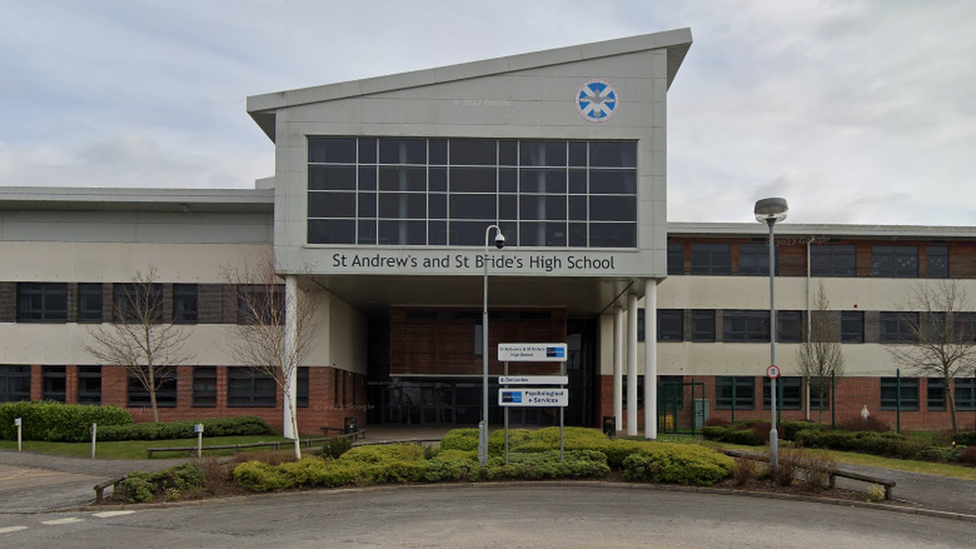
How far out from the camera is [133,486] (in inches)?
716

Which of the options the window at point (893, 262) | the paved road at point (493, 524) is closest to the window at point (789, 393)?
the window at point (893, 262)

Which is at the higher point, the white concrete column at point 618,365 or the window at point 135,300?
the window at point 135,300

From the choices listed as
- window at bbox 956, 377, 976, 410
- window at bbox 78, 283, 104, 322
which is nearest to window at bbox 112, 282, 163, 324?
window at bbox 78, 283, 104, 322

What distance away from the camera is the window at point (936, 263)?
42.3 metres

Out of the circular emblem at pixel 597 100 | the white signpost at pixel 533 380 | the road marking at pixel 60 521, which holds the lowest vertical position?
the road marking at pixel 60 521

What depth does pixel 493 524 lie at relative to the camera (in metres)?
15.5

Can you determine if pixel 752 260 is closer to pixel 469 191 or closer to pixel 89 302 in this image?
pixel 469 191

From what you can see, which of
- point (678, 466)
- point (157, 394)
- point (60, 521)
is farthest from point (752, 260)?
point (60, 521)

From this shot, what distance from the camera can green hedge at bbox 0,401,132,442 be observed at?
29.4 metres

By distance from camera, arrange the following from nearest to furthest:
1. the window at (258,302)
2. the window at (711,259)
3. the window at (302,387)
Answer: the window at (258,302) → the window at (302,387) → the window at (711,259)

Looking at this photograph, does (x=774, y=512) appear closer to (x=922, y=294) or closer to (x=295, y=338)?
(x=295, y=338)

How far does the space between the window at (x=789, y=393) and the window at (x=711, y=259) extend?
5541 millimetres

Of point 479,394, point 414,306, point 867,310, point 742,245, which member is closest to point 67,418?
point 414,306

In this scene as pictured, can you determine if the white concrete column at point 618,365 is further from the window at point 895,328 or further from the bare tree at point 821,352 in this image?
the window at point 895,328
